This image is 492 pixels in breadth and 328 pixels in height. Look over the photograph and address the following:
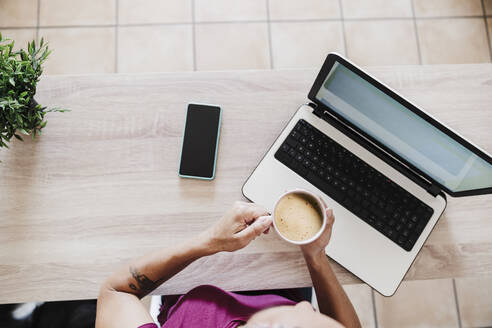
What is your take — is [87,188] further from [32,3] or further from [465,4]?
[465,4]

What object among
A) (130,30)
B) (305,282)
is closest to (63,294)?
(305,282)

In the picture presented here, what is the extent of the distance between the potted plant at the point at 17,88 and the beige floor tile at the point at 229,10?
109cm

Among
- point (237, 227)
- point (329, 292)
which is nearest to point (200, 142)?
point (237, 227)

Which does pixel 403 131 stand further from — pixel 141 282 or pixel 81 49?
pixel 81 49

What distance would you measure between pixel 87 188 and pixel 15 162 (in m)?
0.20

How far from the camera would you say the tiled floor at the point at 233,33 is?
1.83m

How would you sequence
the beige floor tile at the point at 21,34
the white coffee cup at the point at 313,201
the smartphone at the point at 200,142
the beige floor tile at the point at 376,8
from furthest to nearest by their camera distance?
the beige floor tile at the point at 376,8, the beige floor tile at the point at 21,34, the smartphone at the point at 200,142, the white coffee cup at the point at 313,201

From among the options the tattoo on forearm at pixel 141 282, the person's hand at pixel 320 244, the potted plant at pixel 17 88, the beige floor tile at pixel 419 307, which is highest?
the potted plant at pixel 17 88

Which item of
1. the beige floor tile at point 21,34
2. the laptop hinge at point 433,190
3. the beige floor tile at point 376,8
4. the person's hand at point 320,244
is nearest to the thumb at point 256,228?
the person's hand at point 320,244

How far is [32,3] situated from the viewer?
1.85 m

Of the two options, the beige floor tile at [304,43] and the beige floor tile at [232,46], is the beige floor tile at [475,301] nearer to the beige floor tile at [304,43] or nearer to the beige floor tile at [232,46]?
the beige floor tile at [304,43]

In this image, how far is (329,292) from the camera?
3.04 ft

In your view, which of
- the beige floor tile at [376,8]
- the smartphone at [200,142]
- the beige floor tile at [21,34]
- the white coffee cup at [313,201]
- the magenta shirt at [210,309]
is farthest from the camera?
the beige floor tile at [376,8]

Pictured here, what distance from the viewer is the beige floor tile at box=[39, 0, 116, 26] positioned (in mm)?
1843
